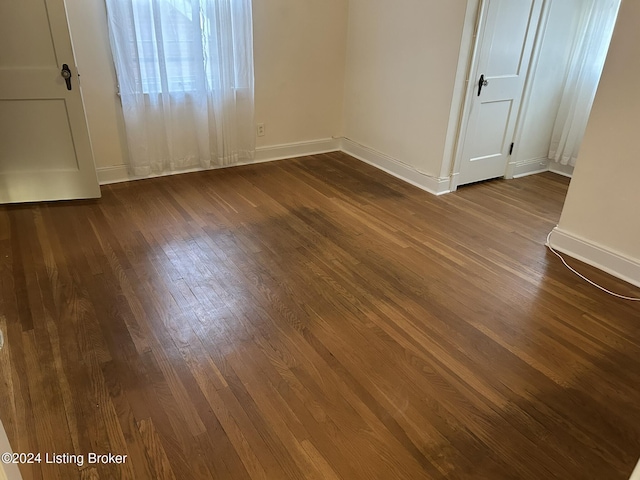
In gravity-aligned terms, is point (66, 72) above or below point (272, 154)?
above

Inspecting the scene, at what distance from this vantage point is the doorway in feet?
11.8

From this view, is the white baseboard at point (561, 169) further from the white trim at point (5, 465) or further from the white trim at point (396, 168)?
the white trim at point (5, 465)

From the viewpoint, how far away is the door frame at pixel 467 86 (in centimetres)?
345

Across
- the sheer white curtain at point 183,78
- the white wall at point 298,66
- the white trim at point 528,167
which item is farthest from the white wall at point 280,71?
the white trim at point 528,167

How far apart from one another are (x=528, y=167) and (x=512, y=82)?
3.28 feet

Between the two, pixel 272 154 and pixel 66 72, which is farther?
pixel 272 154

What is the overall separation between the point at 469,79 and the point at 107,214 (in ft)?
9.85

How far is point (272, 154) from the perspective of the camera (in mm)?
4645

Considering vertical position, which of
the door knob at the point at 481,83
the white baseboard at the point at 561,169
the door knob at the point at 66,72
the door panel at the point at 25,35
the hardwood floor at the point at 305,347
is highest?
the door panel at the point at 25,35

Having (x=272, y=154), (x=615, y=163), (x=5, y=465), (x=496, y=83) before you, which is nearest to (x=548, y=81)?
(x=496, y=83)

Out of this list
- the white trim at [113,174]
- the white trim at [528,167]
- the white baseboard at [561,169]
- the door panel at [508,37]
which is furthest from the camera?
the white baseboard at [561,169]

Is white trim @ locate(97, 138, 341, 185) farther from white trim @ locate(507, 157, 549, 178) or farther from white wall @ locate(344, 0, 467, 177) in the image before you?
white trim @ locate(507, 157, 549, 178)

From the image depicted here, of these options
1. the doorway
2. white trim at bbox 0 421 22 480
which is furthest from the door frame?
white trim at bbox 0 421 22 480

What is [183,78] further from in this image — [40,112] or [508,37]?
[508,37]
